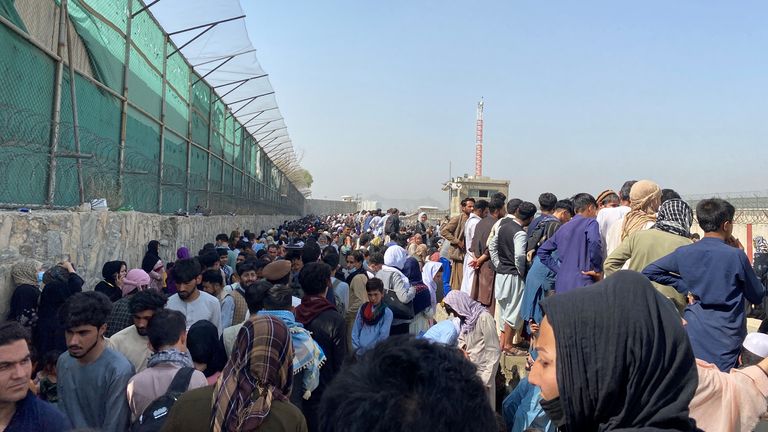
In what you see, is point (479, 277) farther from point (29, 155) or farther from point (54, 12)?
point (54, 12)

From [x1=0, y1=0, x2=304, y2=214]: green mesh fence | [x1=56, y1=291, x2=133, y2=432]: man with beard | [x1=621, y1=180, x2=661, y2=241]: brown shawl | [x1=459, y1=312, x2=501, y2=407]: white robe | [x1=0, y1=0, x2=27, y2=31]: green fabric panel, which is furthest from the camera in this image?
[x1=0, y1=0, x2=304, y2=214]: green mesh fence

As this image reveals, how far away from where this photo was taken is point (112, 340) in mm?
3365

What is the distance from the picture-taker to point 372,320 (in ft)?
15.9

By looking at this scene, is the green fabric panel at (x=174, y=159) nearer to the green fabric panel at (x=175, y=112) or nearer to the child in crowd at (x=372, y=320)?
the green fabric panel at (x=175, y=112)

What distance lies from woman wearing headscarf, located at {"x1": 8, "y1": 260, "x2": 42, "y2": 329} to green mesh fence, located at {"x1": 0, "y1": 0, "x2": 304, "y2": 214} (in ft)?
2.58

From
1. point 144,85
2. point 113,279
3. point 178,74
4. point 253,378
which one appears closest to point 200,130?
point 178,74

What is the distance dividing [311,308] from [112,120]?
6.09 meters

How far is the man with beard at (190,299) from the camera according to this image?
434cm

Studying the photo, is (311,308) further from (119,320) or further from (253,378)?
(253,378)

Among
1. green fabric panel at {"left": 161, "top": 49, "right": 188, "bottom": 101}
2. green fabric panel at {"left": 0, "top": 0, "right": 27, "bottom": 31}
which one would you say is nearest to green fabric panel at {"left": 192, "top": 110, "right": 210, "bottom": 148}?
green fabric panel at {"left": 161, "top": 49, "right": 188, "bottom": 101}

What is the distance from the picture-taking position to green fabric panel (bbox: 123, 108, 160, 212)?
8.81 m

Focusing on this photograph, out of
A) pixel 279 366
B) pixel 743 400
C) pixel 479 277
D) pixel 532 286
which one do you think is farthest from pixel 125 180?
pixel 743 400

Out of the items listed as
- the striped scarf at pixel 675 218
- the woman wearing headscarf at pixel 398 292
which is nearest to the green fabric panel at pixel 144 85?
the woman wearing headscarf at pixel 398 292

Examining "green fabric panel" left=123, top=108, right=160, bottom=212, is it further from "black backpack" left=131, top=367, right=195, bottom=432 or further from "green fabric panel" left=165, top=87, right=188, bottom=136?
"black backpack" left=131, top=367, right=195, bottom=432
